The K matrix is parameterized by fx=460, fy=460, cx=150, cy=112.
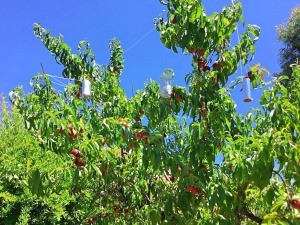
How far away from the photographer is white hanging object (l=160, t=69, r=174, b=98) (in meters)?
3.11

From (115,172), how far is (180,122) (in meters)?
0.71

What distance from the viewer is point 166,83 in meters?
3.16

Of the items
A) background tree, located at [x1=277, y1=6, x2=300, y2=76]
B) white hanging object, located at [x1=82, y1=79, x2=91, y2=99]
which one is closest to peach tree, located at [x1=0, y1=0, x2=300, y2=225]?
white hanging object, located at [x1=82, y1=79, x2=91, y2=99]

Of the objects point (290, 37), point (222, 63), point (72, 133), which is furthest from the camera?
point (290, 37)

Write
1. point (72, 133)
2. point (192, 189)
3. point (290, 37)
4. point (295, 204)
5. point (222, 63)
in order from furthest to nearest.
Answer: point (290, 37) → point (222, 63) → point (72, 133) → point (192, 189) → point (295, 204)

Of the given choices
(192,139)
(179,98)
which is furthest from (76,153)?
(179,98)

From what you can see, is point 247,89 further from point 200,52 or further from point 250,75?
point 200,52

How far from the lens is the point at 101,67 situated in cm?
Result: 451

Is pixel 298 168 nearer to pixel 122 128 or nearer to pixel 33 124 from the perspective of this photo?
pixel 122 128

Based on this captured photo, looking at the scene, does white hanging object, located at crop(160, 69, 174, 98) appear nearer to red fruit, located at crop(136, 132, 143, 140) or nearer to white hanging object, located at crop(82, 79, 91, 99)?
red fruit, located at crop(136, 132, 143, 140)

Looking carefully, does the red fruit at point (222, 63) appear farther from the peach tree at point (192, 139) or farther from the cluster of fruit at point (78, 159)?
the cluster of fruit at point (78, 159)

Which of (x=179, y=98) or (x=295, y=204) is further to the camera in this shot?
(x=179, y=98)

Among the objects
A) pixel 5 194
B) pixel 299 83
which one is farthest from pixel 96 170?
pixel 5 194

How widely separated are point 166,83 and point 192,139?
58 centimetres
